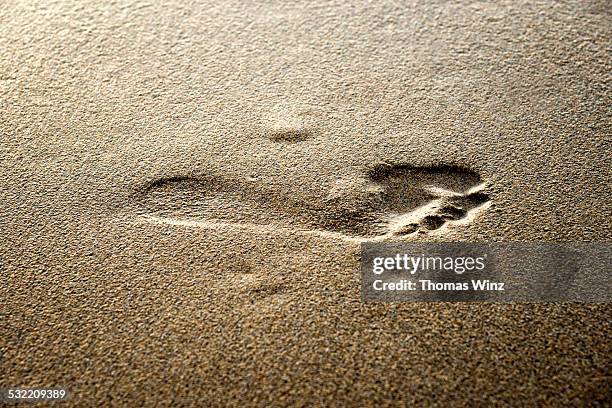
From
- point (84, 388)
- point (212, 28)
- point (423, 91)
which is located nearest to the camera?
point (84, 388)

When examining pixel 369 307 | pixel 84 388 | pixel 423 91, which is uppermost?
pixel 423 91

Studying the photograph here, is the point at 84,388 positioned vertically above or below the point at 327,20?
below

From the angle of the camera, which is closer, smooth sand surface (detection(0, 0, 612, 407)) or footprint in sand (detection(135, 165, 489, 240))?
smooth sand surface (detection(0, 0, 612, 407))

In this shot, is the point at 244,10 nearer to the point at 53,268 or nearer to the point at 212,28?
the point at 212,28

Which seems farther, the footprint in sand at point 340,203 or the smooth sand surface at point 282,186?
the footprint in sand at point 340,203

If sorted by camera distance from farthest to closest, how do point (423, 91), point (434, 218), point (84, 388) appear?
point (423, 91) < point (434, 218) < point (84, 388)

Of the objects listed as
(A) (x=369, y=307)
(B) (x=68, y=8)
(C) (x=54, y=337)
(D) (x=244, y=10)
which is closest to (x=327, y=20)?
(D) (x=244, y=10)
